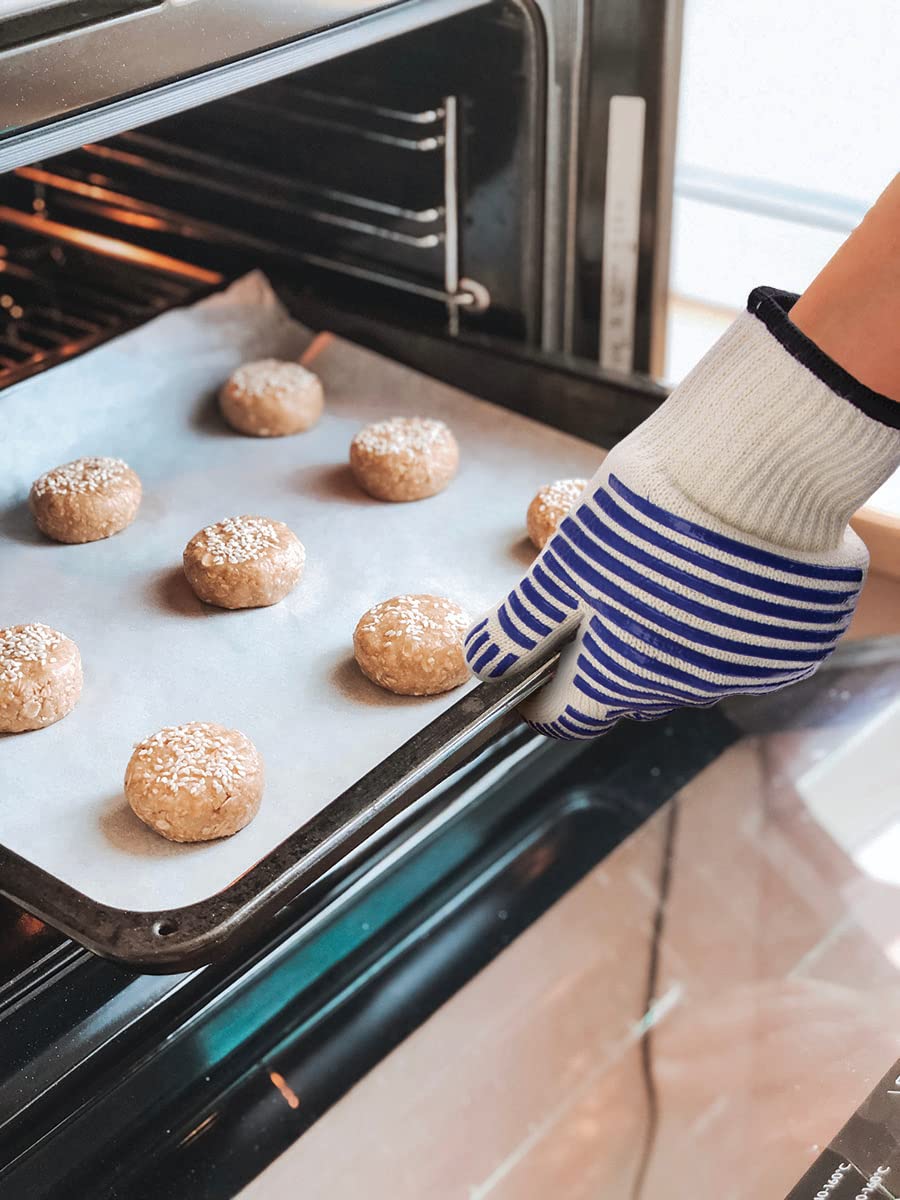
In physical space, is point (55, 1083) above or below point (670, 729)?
above

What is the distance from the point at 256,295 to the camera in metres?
1.74

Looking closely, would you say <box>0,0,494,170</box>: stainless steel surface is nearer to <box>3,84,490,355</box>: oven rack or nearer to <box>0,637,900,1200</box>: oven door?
<box>3,84,490,355</box>: oven rack

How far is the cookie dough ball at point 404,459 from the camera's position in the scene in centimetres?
150

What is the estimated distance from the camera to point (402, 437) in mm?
1522

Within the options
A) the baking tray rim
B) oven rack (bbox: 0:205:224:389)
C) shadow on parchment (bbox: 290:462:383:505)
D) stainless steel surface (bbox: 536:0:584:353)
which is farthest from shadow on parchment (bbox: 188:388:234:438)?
the baking tray rim

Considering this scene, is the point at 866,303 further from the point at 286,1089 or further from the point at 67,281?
the point at 67,281

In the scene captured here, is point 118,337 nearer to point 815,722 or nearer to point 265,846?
point 265,846

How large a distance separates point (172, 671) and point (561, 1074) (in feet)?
1.80

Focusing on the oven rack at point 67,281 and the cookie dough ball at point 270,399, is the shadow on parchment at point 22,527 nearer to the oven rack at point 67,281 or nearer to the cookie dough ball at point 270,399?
the cookie dough ball at point 270,399

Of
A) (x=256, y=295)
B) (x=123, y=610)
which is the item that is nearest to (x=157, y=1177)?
(x=123, y=610)

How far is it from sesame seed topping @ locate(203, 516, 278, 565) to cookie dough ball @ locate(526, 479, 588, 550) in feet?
0.96

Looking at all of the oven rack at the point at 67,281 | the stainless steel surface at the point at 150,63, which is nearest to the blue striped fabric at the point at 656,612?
the stainless steel surface at the point at 150,63

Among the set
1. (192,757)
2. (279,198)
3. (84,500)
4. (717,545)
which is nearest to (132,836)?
(192,757)

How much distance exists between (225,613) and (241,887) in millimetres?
485
